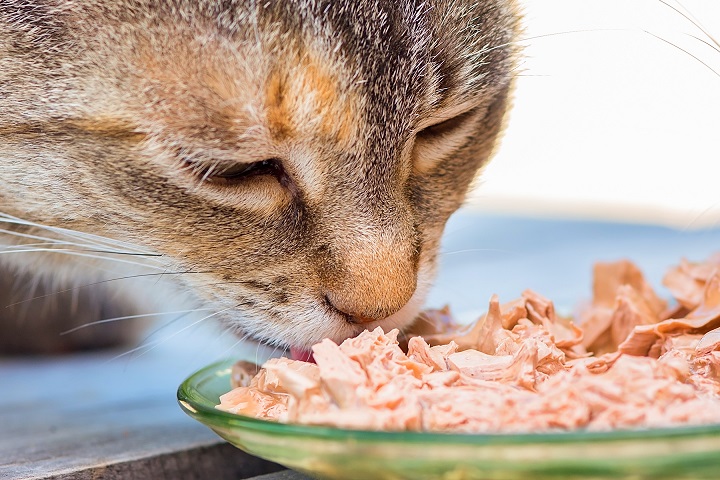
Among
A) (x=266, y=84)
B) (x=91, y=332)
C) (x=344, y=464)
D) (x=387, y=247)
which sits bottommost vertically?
(x=91, y=332)

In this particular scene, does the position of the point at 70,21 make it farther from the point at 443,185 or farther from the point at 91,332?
the point at 91,332

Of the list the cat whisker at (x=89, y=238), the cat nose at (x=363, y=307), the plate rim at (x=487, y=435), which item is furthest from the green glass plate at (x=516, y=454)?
the cat whisker at (x=89, y=238)

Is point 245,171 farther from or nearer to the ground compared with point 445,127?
nearer to the ground

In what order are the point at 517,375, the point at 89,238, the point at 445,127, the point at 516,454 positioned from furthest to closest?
1. the point at 445,127
2. the point at 89,238
3. the point at 517,375
4. the point at 516,454

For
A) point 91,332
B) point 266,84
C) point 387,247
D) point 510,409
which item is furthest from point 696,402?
point 91,332

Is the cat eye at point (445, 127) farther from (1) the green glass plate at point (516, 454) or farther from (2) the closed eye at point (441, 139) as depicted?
(1) the green glass plate at point (516, 454)

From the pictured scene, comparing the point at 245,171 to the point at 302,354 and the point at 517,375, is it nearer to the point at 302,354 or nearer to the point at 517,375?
the point at 302,354

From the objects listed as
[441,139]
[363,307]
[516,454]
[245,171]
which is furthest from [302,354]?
[516,454]

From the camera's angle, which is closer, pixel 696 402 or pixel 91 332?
pixel 696 402
